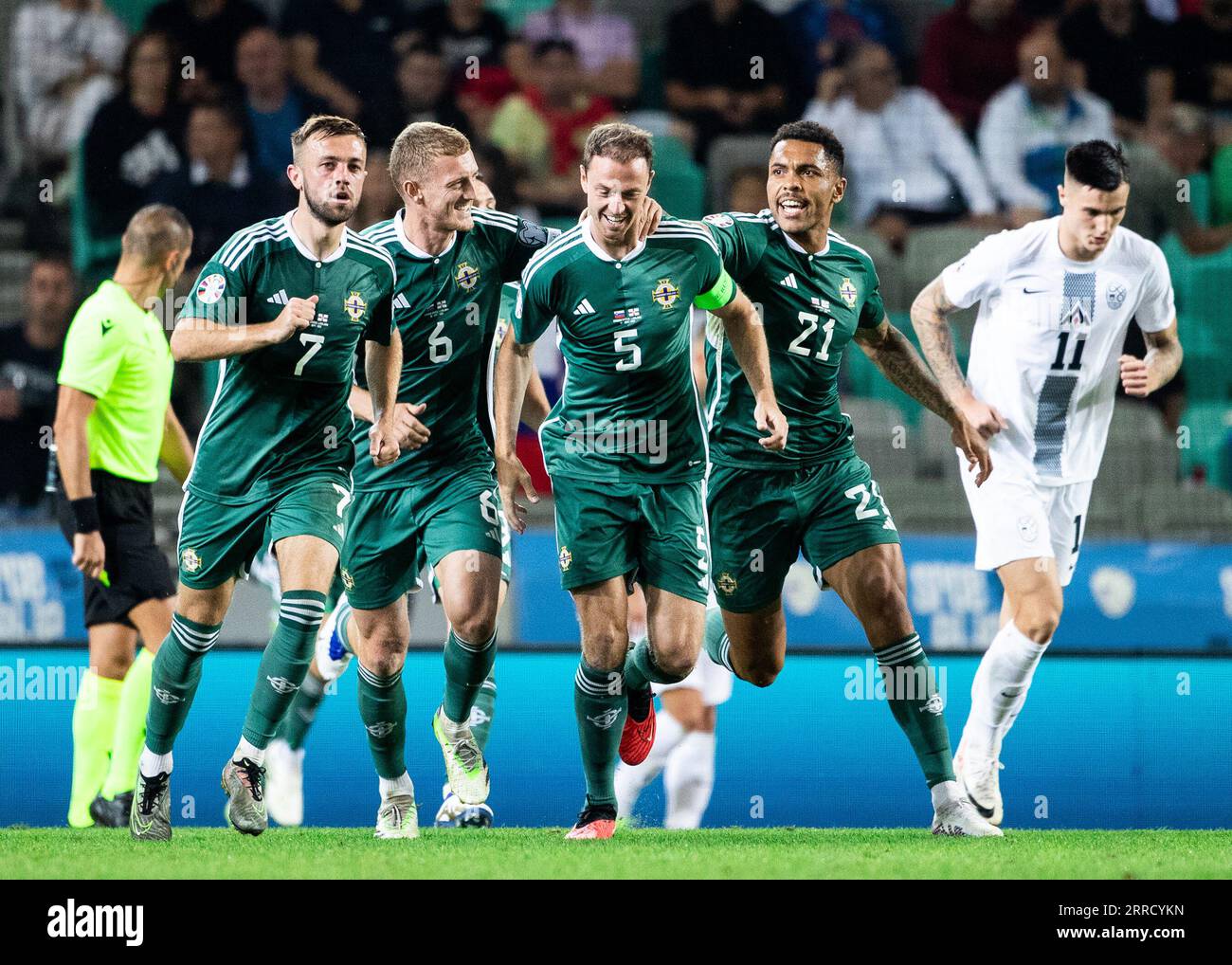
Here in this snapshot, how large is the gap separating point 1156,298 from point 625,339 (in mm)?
2017

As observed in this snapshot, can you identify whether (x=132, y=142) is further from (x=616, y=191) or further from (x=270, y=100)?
(x=616, y=191)

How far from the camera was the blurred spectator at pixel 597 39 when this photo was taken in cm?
1015

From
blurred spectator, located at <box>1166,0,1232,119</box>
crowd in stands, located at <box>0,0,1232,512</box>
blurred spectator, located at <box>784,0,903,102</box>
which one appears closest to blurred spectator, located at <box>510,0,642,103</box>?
crowd in stands, located at <box>0,0,1232,512</box>

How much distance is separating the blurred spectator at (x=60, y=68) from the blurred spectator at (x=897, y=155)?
4040 mm

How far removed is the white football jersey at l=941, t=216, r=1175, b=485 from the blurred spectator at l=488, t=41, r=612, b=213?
11.5ft

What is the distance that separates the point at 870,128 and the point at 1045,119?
98 centimetres

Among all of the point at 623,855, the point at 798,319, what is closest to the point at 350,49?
the point at 798,319

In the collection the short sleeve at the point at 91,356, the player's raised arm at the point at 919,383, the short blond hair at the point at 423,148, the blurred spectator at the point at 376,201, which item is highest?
the blurred spectator at the point at 376,201

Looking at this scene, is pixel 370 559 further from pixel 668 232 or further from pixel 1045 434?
pixel 1045 434

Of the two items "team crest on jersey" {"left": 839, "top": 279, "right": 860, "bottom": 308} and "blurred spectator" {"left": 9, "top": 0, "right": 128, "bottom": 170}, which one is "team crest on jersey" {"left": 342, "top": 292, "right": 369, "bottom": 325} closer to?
"team crest on jersey" {"left": 839, "top": 279, "right": 860, "bottom": 308}

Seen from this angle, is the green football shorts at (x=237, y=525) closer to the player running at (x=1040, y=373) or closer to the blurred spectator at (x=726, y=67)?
the player running at (x=1040, y=373)

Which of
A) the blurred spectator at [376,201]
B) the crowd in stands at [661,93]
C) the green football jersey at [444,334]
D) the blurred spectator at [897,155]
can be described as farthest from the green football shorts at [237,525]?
the blurred spectator at [897,155]

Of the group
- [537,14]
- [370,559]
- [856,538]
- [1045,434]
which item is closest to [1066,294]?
[1045,434]

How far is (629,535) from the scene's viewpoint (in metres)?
5.77
